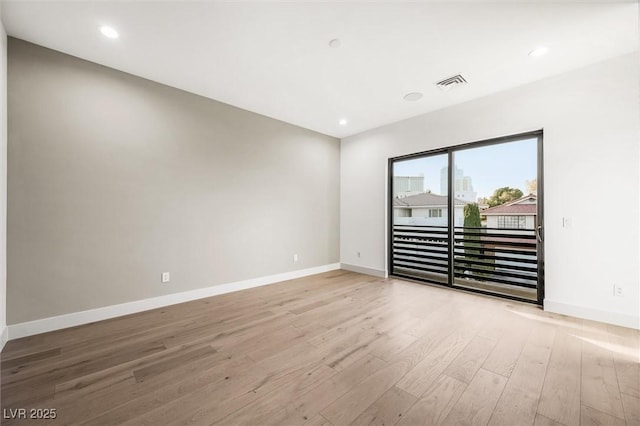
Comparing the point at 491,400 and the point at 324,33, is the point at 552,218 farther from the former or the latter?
the point at 324,33

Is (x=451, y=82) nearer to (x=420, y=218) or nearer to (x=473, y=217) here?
(x=473, y=217)

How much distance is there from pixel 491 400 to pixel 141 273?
344 centimetres

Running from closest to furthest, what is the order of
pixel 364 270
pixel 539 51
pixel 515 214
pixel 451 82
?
pixel 539 51
pixel 451 82
pixel 515 214
pixel 364 270

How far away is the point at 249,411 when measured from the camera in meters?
1.45

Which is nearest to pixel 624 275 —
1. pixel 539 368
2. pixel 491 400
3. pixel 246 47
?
pixel 539 368

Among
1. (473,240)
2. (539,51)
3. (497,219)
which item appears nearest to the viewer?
(539,51)

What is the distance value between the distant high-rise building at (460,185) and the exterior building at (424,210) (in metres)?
0.08

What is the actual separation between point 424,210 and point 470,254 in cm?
97

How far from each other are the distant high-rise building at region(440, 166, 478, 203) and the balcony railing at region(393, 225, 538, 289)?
1.55 feet

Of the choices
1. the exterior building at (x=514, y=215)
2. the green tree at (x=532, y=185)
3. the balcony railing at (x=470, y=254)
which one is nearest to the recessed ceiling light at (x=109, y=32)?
the balcony railing at (x=470, y=254)

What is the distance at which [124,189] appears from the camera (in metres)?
2.85

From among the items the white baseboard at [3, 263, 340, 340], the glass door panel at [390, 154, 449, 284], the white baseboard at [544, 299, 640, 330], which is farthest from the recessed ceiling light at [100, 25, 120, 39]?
the white baseboard at [544, 299, 640, 330]

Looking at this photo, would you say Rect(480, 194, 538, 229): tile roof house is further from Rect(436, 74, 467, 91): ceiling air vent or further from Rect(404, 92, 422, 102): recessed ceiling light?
Rect(404, 92, 422, 102): recessed ceiling light

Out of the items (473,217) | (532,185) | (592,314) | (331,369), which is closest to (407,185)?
(473,217)
